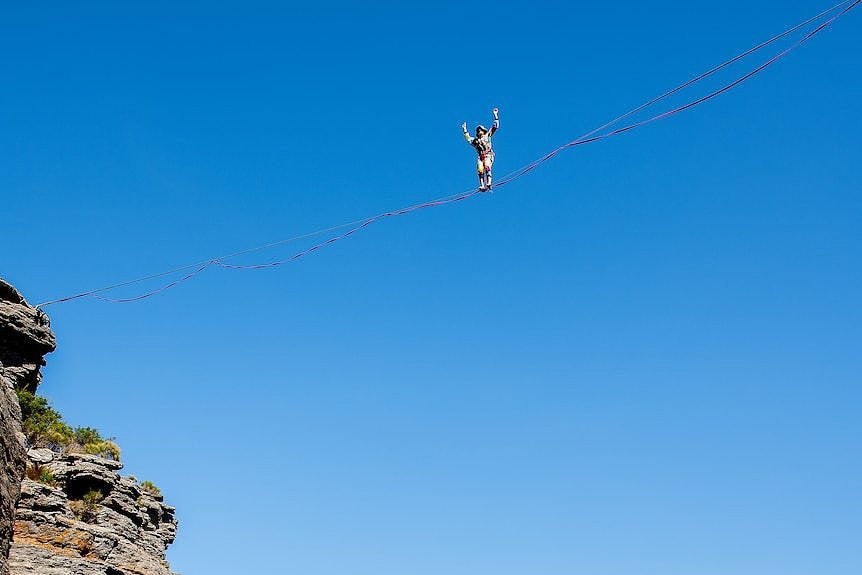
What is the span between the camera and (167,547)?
25609 millimetres

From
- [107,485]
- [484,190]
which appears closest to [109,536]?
[107,485]

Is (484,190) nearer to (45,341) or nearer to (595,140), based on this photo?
(595,140)

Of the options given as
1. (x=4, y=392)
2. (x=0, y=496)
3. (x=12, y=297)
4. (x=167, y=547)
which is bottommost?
(x=0, y=496)

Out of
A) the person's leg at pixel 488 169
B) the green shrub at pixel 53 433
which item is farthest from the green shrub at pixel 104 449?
the person's leg at pixel 488 169

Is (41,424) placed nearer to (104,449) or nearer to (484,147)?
(104,449)

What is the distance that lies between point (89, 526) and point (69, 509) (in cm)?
73

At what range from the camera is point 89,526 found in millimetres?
22031

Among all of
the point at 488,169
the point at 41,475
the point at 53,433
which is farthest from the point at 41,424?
the point at 488,169

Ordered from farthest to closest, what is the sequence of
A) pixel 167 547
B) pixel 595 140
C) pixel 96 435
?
pixel 96 435
pixel 167 547
pixel 595 140

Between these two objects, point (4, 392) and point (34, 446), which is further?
point (34, 446)

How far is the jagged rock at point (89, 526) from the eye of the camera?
64.5 feet

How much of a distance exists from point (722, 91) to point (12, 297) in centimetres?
2228

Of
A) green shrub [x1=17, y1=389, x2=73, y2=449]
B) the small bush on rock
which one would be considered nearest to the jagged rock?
the small bush on rock

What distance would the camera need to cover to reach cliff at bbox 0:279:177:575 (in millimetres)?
20047
